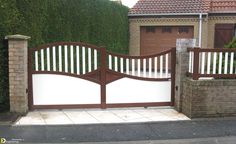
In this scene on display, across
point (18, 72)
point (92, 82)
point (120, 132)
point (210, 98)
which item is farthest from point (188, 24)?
point (120, 132)

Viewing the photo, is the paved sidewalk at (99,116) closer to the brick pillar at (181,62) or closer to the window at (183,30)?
the brick pillar at (181,62)

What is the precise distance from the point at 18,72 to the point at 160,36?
42.3ft

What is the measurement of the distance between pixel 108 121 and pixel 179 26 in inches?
506

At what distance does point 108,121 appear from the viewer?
7.37m

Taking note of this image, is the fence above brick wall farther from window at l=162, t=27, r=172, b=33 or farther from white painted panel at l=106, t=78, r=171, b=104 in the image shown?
window at l=162, t=27, r=172, b=33

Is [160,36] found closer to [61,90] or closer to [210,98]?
[210,98]

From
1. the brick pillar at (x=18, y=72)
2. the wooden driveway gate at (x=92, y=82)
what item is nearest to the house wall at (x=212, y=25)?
the wooden driveway gate at (x=92, y=82)

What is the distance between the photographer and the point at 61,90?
26.8 feet

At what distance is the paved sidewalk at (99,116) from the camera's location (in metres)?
7.31

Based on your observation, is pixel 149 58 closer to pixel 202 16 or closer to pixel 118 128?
pixel 118 128

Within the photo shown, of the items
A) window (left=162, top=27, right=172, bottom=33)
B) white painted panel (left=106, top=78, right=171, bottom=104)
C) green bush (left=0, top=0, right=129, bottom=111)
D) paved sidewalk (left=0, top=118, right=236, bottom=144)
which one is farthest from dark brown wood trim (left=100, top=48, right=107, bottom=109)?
window (left=162, top=27, right=172, bottom=33)

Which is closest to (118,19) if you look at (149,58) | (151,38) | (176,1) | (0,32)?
(151,38)

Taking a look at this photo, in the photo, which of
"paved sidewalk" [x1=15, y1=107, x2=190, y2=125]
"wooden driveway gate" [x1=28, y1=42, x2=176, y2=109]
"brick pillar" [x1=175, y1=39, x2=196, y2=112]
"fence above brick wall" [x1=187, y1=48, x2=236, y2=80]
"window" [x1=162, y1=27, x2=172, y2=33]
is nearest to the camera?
"paved sidewalk" [x1=15, y1=107, x2=190, y2=125]

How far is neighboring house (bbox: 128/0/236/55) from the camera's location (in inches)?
736
